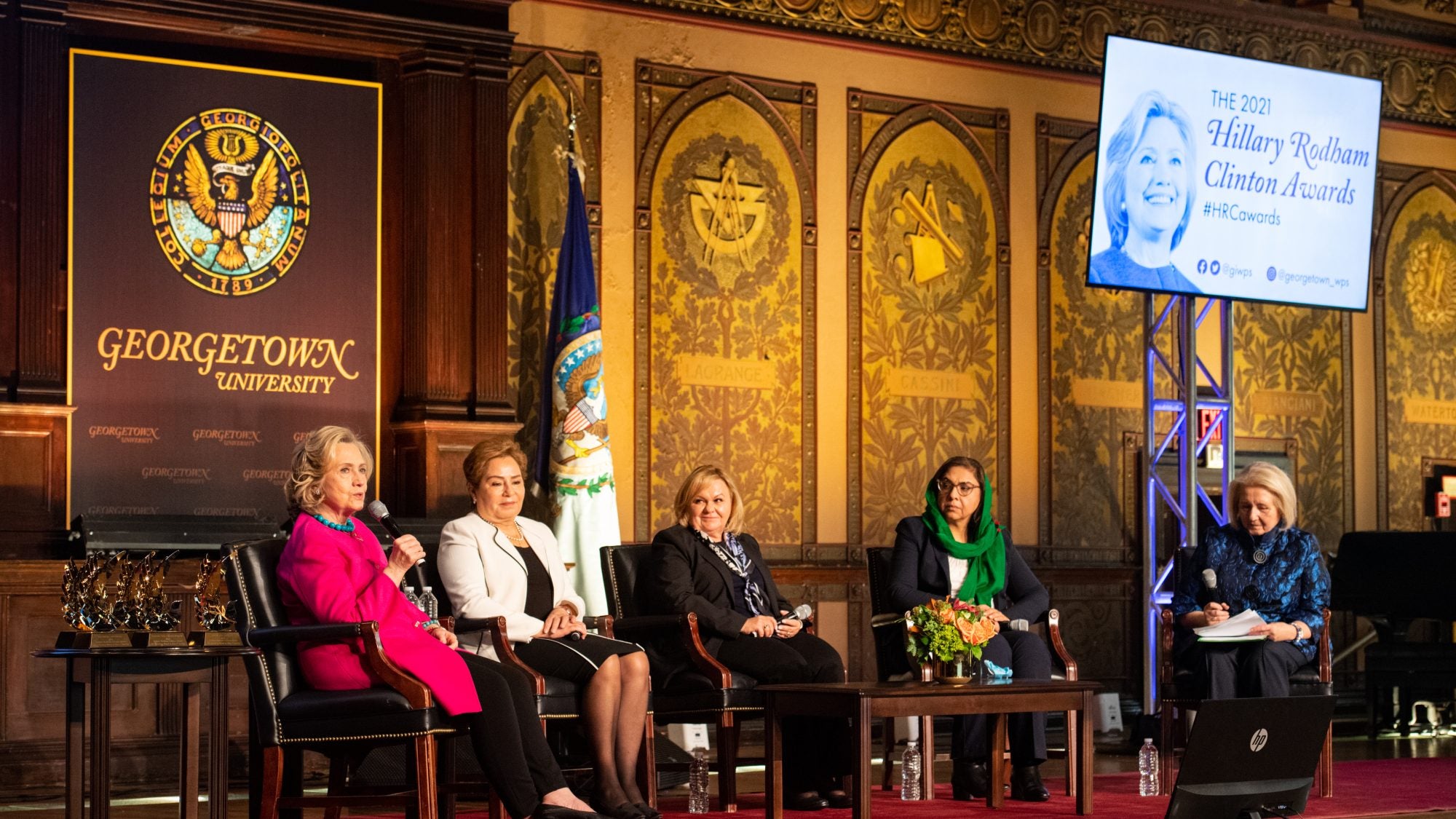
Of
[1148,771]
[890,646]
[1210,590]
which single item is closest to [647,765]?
[890,646]

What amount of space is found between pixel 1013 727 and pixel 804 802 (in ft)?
2.58

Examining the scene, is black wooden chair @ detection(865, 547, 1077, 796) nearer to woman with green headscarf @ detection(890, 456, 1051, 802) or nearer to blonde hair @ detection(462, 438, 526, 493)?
woman with green headscarf @ detection(890, 456, 1051, 802)

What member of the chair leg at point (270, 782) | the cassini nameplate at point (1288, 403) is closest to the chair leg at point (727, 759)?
the chair leg at point (270, 782)

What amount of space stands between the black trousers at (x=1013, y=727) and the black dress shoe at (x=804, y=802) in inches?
21.0

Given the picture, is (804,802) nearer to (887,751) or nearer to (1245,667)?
(887,751)

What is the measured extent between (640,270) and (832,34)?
1.55 m

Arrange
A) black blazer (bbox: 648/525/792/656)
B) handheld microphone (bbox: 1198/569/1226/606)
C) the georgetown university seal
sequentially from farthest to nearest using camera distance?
the georgetown university seal, handheld microphone (bbox: 1198/569/1226/606), black blazer (bbox: 648/525/792/656)

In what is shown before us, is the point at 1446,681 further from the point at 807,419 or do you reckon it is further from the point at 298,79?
the point at 298,79

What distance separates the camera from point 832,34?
9.02 meters

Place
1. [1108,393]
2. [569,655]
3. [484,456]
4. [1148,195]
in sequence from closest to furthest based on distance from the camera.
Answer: [569,655]
[484,456]
[1148,195]
[1108,393]

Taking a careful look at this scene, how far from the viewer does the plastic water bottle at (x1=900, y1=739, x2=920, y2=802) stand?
6098 millimetres

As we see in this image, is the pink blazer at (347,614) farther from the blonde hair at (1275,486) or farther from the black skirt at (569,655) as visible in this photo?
the blonde hair at (1275,486)

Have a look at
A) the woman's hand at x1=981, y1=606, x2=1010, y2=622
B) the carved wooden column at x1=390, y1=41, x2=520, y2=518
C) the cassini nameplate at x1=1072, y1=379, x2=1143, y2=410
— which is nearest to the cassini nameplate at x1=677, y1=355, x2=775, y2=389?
the carved wooden column at x1=390, y1=41, x2=520, y2=518

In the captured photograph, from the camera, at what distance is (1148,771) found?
21.2 ft
